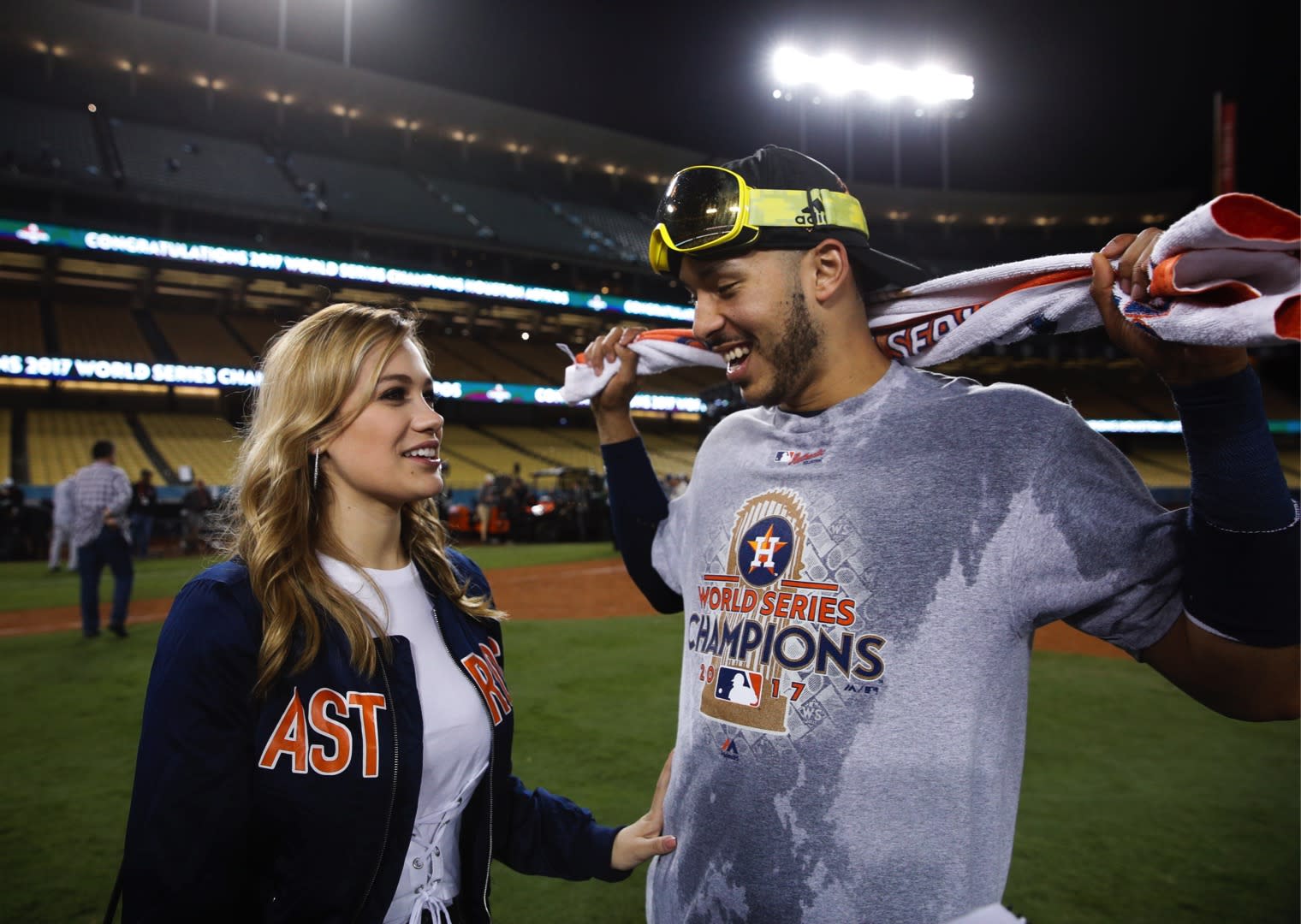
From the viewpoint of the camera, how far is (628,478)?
2180 millimetres

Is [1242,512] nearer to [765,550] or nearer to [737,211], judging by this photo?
[765,550]

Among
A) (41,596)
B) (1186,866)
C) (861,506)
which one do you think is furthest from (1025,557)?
(41,596)

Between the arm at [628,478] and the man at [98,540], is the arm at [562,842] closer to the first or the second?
the arm at [628,478]

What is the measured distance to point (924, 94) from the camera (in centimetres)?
2753

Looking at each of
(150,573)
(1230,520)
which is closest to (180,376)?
(150,573)

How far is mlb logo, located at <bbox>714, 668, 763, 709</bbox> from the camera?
158cm

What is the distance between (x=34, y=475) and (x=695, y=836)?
2600cm

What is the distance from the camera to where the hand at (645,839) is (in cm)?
179

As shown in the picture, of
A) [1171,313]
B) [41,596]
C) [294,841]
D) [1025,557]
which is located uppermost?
[1171,313]

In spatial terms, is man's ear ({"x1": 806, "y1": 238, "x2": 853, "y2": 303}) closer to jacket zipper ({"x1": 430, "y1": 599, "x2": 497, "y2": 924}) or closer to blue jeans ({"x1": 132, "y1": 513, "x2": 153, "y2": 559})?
jacket zipper ({"x1": 430, "y1": 599, "x2": 497, "y2": 924})

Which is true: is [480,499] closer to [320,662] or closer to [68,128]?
[320,662]

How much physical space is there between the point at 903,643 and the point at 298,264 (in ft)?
98.4

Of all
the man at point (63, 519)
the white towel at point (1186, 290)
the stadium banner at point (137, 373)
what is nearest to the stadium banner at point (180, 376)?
the stadium banner at point (137, 373)

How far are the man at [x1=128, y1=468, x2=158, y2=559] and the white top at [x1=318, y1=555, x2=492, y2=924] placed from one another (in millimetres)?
17559
